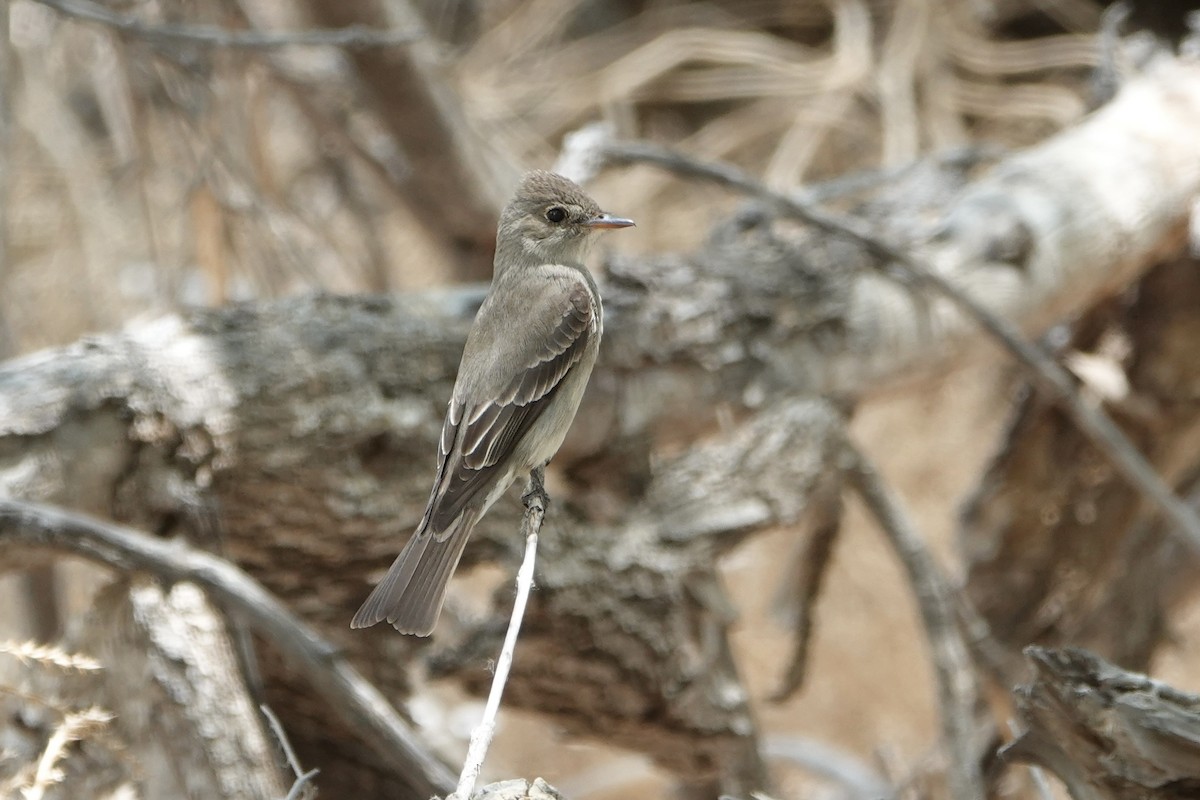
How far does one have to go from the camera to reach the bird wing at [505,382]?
8.41 ft

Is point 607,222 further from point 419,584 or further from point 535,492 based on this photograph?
point 419,584

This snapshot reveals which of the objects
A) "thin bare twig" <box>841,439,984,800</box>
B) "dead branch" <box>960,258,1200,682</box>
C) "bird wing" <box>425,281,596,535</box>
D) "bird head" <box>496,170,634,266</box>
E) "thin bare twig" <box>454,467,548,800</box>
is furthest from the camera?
"dead branch" <box>960,258,1200,682</box>

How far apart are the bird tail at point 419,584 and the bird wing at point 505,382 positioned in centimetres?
8

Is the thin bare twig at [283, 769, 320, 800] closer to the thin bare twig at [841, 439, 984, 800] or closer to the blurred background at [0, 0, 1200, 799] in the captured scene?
the thin bare twig at [841, 439, 984, 800]

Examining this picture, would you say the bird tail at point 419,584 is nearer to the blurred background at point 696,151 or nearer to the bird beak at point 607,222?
the bird beak at point 607,222

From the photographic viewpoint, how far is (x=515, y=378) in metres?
2.67

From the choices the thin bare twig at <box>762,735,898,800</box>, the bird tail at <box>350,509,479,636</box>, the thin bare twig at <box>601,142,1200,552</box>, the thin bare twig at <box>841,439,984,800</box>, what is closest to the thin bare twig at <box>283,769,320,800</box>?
the bird tail at <box>350,509,479,636</box>

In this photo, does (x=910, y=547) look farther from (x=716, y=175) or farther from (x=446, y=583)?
(x=446, y=583)

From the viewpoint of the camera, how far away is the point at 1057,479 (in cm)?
438

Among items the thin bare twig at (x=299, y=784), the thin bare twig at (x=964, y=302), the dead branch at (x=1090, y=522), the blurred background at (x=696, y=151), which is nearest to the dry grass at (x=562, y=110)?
the blurred background at (x=696, y=151)

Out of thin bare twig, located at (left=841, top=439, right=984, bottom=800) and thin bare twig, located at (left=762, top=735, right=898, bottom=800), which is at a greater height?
thin bare twig, located at (left=762, top=735, right=898, bottom=800)

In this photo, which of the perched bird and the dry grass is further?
the dry grass

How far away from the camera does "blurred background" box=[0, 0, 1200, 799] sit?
5461 mm

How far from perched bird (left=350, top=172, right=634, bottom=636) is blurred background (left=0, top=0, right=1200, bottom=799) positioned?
213 cm
